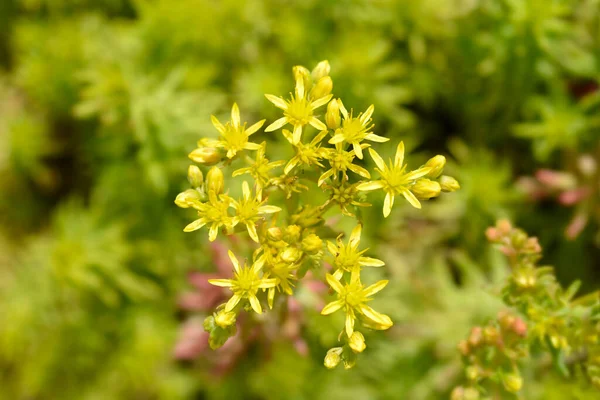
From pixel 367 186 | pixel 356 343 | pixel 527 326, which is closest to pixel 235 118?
pixel 367 186

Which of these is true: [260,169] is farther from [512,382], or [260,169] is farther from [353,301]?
[512,382]

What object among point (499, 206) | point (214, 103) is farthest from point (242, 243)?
point (499, 206)

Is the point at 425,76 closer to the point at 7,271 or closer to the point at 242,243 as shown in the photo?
the point at 242,243

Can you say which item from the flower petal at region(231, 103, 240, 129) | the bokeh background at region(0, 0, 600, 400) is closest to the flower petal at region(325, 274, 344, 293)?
the flower petal at region(231, 103, 240, 129)

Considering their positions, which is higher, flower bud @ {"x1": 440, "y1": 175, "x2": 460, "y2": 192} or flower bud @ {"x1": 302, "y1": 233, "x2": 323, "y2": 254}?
flower bud @ {"x1": 440, "y1": 175, "x2": 460, "y2": 192}

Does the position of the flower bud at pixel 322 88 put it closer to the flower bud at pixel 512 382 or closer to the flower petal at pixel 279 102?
the flower petal at pixel 279 102

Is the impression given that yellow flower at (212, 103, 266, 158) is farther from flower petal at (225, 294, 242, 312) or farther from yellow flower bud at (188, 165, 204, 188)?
flower petal at (225, 294, 242, 312)
